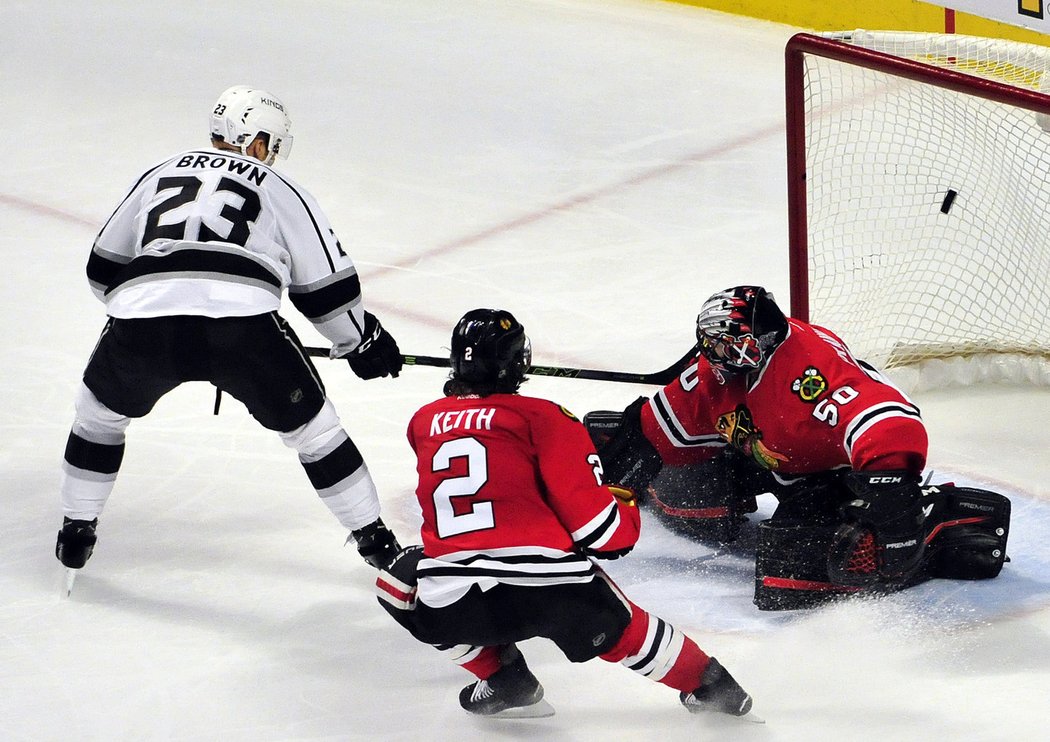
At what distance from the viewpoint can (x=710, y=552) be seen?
3.46 meters

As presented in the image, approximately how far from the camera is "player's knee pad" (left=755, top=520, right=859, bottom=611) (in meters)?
3.11

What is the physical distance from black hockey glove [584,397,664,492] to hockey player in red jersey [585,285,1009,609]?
11cm

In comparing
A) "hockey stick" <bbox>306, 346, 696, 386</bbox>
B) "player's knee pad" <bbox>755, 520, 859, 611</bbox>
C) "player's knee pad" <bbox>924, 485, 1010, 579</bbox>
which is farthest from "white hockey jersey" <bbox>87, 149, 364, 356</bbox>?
"player's knee pad" <bbox>924, 485, 1010, 579</bbox>

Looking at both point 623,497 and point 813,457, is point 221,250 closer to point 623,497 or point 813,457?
point 623,497

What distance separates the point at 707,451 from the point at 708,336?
422 mm

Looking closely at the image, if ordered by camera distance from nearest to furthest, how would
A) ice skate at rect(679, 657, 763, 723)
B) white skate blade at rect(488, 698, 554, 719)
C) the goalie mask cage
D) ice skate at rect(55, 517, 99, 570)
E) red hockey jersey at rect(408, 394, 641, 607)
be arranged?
red hockey jersey at rect(408, 394, 641, 607), ice skate at rect(679, 657, 763, 723), white skate blade at rect(488, 698, 554, 719), ice skate at rect(55, 517, 99, 570), the goalie mask cage

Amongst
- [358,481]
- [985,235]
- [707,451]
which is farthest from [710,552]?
[985,235]

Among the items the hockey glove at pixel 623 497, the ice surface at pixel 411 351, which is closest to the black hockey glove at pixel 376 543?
the ice surface at pixel 411 351

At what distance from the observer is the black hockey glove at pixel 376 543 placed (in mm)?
3285

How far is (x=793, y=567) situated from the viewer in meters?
3.13

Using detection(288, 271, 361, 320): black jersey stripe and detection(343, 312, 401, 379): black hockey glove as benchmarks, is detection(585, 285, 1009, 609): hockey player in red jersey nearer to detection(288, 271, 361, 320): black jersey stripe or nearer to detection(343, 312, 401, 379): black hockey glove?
detection(343, 312, 401, 379): black hockey glove

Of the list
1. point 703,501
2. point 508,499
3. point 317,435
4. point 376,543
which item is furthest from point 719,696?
point 317,435

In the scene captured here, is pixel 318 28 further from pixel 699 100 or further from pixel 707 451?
pixel 707 451

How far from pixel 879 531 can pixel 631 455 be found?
70cm
